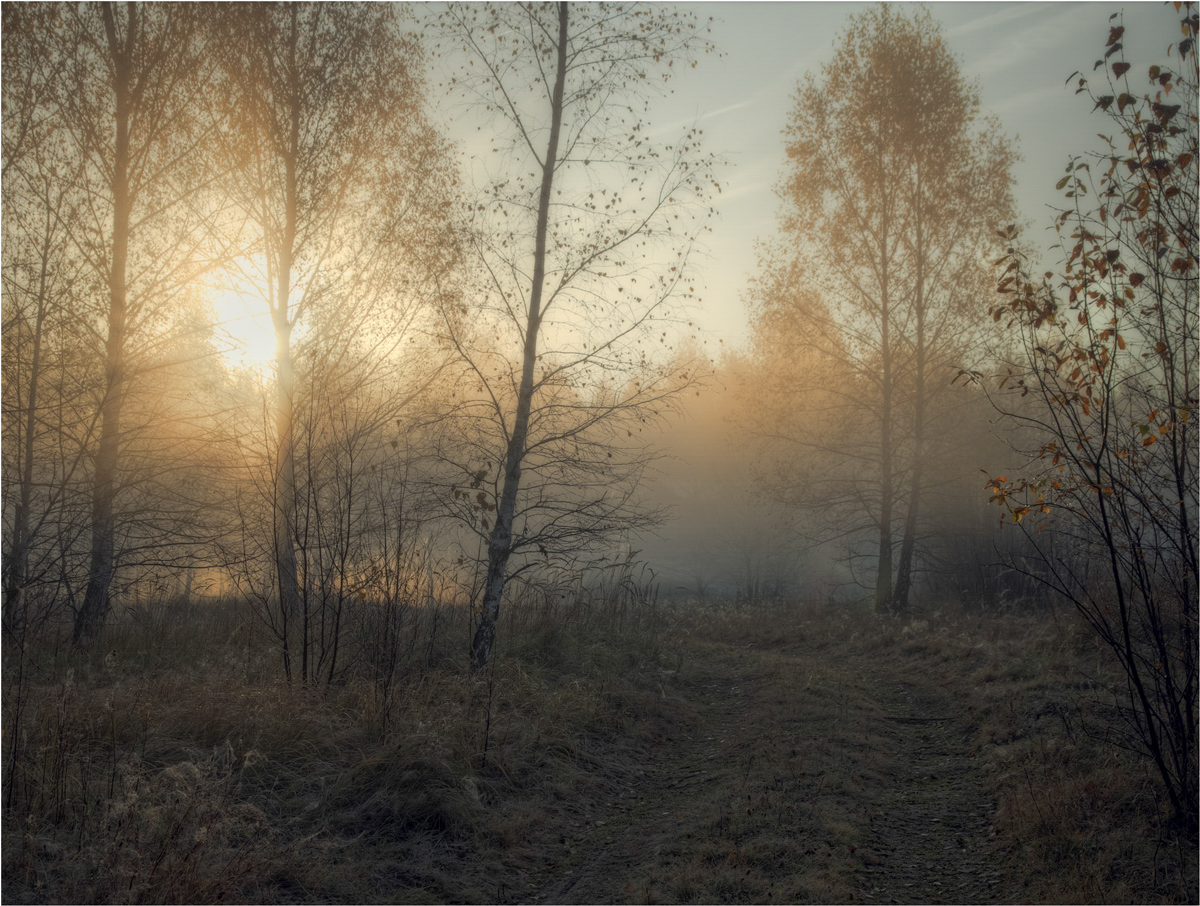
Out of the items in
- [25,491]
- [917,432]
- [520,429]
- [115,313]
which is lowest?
[25,491]

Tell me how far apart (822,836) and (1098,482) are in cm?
272

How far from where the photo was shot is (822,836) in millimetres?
4434

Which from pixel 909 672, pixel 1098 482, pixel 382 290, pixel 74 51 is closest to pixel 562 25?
pixel 382 290

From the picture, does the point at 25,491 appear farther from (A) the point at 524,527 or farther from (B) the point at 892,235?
(B) the point at 892,235

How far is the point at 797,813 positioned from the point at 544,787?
185 cm

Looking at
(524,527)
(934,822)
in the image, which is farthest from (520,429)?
(934,822)

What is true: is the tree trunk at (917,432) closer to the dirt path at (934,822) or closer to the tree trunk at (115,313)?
the dirt path at (934,822)

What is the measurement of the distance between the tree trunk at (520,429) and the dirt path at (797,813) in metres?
2.20

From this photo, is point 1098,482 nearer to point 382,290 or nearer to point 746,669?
point 746,669

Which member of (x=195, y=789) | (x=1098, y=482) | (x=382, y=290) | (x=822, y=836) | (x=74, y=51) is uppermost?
(x=74, y=51)

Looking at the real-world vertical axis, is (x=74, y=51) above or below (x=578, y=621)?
above

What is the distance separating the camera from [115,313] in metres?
8.70

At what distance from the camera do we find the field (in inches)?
144

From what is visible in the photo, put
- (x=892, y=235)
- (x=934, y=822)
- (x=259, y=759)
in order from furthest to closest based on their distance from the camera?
(x=892, y=235), (x=934, y=822), (x=259, y=759)
